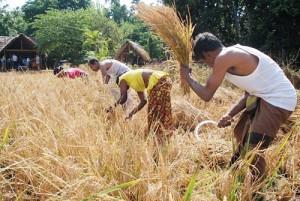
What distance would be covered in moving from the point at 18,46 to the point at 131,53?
36.5ft

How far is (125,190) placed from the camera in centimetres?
157

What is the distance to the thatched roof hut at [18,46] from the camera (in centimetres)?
2156

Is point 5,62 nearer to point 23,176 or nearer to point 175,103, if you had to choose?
point 175,103

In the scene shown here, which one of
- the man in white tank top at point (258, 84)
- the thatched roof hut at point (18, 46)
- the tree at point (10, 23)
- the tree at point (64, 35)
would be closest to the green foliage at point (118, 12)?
the tree at point (10, 23)

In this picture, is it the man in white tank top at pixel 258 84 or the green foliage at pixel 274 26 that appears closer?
the man in white tank top at pixel 258 84

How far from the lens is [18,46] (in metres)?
23.0

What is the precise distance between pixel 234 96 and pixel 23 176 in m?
3.80

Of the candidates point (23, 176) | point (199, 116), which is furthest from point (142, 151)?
point (199, 116)

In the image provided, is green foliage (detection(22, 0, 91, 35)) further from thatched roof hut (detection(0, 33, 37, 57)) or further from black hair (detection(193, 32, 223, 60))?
black hair (detection(193, 32, 223, 60))

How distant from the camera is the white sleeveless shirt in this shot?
187 cm

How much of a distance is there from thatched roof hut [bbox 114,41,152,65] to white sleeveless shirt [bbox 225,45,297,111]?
14192 millimetres

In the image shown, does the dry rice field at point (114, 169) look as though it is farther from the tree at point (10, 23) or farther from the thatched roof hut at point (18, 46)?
the tree at point (10, 23)

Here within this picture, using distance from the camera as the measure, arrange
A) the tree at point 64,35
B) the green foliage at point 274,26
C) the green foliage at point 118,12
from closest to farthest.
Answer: the green foliage at point 274,26
the tree at point 64,35
the green foliage at point 118,12

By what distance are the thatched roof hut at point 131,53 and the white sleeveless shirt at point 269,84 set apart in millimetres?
14192
